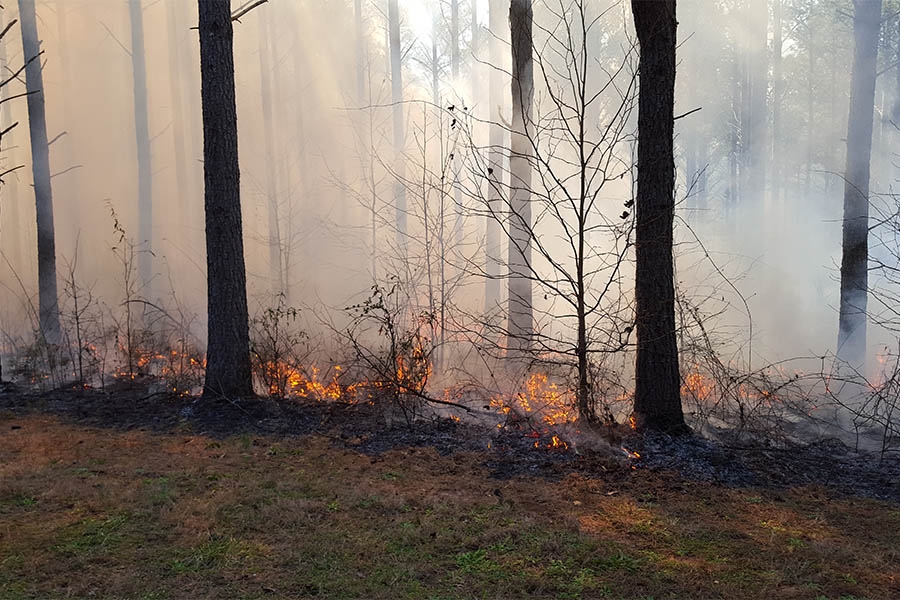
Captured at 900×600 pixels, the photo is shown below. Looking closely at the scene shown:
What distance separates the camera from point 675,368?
20.4ft

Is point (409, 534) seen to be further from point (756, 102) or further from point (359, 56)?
point (756, 102)

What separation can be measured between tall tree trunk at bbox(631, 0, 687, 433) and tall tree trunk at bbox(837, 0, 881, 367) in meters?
5.52

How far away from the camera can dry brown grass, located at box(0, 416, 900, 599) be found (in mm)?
3594

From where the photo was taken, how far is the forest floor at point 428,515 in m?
3.63

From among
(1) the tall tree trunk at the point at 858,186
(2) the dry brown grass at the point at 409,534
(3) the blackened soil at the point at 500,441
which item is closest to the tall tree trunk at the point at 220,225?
(3) the blackened soil at the point at 500,441

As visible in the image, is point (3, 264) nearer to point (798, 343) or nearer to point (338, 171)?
point (338, 171)

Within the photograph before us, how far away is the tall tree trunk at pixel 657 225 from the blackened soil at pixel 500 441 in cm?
38

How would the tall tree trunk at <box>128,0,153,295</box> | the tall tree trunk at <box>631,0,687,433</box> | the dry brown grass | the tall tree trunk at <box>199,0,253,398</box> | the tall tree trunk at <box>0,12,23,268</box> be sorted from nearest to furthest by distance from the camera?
1. the dry brown grass
2. the tall tree trunk at <box>631,0,687,433</box>
3. the tall tree trunk at <box>199,0,253,398</box>
4. the tall tree trunk at <box>128,0,153,295</box>
5. the tall tree trunk at <box>0,12,23,268</box>

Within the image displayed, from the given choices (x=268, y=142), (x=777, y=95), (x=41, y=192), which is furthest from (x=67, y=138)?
(x=777, y=95)

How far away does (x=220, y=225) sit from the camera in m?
7.67

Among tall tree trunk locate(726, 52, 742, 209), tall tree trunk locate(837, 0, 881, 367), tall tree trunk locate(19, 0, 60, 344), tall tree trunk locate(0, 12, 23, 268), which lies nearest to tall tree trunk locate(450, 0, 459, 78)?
tall tree trunk locate(19, 0, 60, 344)

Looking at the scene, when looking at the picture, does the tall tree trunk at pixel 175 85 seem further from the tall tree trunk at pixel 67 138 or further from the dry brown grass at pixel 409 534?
the dry brown grass at pixel 409 534

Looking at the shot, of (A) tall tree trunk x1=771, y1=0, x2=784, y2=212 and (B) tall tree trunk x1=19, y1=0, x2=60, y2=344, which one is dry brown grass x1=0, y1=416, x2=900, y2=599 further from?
(A) tall tree trunk x1=771, y1=0, x2=784, y2=212

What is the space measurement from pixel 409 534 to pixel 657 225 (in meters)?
3.84
